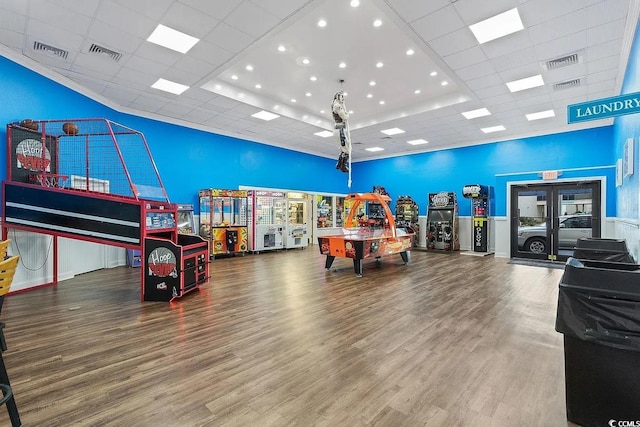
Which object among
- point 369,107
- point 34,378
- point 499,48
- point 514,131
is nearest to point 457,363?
point 34,378

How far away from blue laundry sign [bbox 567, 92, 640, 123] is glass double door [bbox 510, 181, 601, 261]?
274 inches

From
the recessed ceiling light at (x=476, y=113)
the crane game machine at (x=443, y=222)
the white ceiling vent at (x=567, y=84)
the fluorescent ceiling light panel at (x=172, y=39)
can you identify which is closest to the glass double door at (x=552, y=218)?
the crane game machine at (x=443, y=222)

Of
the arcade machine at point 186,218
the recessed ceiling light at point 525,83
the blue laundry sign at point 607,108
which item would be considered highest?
the recessed ceiling light at point 525,83

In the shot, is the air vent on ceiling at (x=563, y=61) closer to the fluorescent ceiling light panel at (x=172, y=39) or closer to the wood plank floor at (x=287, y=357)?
the wood plank floor at (x=287, y=357)

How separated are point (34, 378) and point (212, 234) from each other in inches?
244

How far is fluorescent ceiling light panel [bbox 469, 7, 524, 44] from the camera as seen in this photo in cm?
399

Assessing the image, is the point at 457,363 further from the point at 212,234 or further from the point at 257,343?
the point at 212,234

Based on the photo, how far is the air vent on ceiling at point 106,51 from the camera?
4745mm

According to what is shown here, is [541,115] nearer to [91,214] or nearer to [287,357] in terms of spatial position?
[287,357]

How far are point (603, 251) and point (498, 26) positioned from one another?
3197 millimetres

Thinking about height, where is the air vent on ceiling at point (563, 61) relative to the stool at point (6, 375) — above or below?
above

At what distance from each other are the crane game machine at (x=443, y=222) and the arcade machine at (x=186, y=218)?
24.8 ft

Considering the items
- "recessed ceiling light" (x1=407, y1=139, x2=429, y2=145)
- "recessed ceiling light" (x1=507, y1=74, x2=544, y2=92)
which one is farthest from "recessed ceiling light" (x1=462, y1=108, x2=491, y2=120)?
"recessed ceiling light" (x1=407, y1=139, x2=429, y2=145)

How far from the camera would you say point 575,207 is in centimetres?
803
